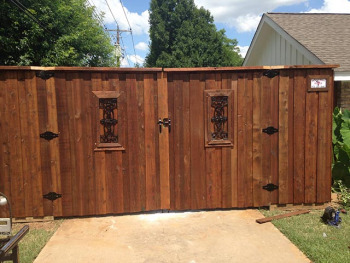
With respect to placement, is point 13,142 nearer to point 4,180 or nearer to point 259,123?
point 4,180

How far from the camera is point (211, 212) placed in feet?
14.7

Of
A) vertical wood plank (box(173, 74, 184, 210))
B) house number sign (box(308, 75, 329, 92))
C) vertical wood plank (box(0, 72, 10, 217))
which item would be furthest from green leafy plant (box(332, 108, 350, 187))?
vertical wood plank (box(0, 72, 10, 217))

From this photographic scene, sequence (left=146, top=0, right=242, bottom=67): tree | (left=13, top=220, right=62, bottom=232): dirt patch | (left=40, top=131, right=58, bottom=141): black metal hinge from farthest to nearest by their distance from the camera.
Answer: (left=146, top=0, right=242, bottom=67): tree, (left=40, top=131, right=58, bottom=141): black metal hinge, (left=13, top=220, right=62, bottom=232): dirt patch

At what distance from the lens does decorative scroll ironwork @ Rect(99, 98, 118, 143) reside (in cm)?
424

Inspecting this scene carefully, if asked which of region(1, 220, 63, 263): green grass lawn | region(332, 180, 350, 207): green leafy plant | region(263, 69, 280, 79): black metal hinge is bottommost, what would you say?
region(1, 220, 63, 263): green grass lawn

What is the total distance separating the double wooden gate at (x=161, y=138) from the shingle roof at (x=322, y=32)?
2.25 metres

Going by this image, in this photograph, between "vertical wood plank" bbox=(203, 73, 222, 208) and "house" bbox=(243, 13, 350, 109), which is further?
"house" bbox=(243, 13, 350, 109)

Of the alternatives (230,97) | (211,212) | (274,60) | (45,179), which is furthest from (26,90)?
(274,60)

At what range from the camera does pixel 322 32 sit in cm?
810

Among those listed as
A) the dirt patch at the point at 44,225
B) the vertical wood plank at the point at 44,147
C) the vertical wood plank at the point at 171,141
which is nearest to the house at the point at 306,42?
the vertical wood plank at the point at 171,141

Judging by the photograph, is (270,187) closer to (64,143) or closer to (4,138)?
(64,143)

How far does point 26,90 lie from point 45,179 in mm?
1239

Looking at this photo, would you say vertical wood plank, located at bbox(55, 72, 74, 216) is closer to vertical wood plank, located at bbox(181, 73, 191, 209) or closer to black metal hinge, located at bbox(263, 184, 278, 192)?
vertical wood plank, located at bbox(181, 73, 191, 209)

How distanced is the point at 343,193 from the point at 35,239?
14.9 feet
